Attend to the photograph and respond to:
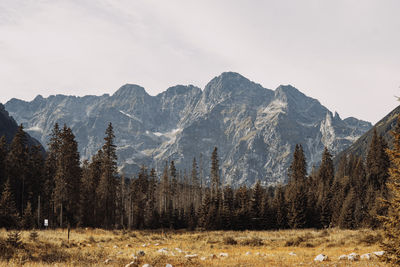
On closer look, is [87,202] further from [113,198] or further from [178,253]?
[178,253]

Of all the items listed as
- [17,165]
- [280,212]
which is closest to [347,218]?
[280,212]

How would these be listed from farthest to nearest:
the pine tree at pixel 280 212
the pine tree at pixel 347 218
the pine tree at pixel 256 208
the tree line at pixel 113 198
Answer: the pine tree at pixel 256 208 < the pine tree at pixel 280 212 < the pine tree at pixel 347 218 < the tree line at pixel 113 198

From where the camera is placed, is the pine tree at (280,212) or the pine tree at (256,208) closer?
the pine tree at (280,212)

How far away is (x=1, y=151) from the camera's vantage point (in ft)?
180

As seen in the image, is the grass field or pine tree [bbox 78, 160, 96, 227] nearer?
the grass field

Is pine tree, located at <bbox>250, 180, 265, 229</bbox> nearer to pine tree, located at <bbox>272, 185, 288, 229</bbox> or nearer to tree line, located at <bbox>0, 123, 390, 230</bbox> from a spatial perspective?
tree line, located at <bbox>0, 123, 390, 230</bbox>

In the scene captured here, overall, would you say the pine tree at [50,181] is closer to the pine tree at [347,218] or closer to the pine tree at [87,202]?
the pine tree at [87,202]

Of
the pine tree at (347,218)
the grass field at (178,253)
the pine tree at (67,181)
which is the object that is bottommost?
the pine tree at (347,218)

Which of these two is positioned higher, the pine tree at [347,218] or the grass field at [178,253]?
the grass field at [178,253]

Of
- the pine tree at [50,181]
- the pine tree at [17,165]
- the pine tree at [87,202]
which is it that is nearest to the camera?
the pine tree at [50,181]

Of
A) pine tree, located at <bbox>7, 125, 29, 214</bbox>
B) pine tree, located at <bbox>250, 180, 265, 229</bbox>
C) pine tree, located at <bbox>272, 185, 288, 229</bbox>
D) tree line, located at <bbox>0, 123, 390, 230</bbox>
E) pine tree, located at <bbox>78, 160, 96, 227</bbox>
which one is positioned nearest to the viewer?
tree line, located at <bbox>0, 123, 390, 230</bbox>

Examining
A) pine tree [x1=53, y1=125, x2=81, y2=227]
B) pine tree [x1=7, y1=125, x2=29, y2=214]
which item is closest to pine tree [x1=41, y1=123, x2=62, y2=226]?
pine tree [x1=53, y1=125, x2=81, y2=227]

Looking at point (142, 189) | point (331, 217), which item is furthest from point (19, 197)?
point (331, 217)

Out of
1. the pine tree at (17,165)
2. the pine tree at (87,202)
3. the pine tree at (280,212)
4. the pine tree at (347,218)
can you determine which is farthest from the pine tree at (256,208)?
the pine tree at (17,165)
